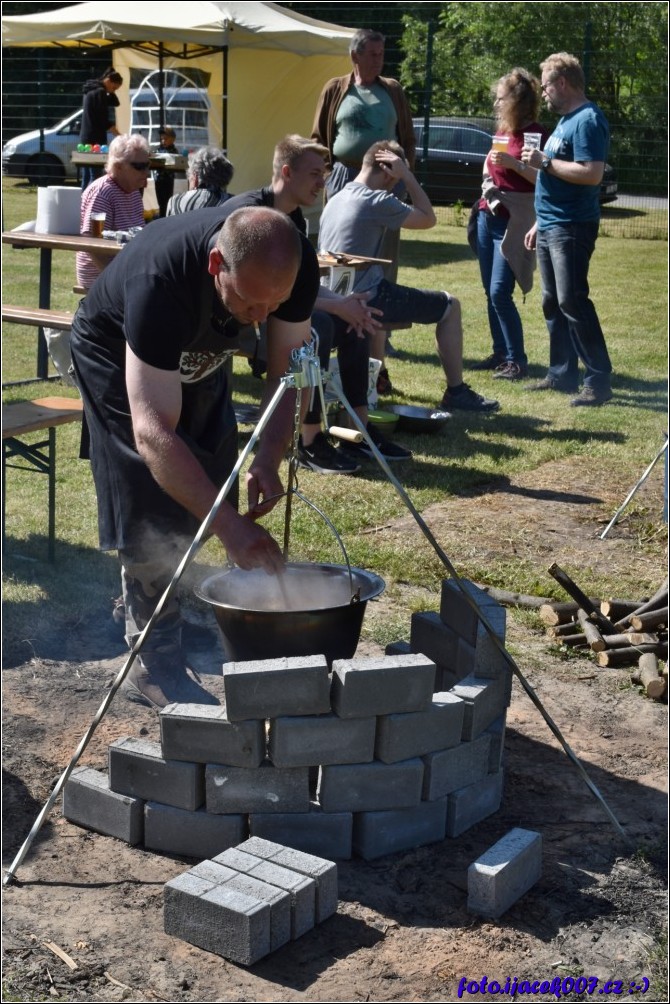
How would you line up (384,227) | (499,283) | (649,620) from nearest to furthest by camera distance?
(649,620) → (384,227) → (499,283)

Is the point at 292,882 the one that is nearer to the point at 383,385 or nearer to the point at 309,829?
the point at 309,829

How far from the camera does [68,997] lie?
8.73ft

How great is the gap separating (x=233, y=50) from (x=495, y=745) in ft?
46.3

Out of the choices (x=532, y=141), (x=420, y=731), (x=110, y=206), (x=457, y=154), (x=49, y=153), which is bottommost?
(x=420, y=731)

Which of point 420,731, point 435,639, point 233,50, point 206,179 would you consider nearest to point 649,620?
point 435,639

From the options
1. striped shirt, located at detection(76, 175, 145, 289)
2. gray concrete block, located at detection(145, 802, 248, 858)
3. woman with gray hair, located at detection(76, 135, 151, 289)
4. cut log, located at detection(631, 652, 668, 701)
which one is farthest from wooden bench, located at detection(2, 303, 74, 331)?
gray concrete block, located at detection(145, 802, 248, 858)

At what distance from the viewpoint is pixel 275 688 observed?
3.13 m

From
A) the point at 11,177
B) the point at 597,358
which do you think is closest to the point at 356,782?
the point at 597,358

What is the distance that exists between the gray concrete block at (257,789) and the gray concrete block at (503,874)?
20.6 inches

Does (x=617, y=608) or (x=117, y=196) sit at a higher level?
(x=117, y=196)

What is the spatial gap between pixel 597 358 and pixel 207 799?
6142 millimetres

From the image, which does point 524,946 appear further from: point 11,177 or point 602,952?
point 11,177

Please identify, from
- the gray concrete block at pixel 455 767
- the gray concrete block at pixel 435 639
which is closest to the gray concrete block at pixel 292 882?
the gray concrete block at pixel 455 767

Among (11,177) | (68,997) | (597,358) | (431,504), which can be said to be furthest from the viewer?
(11,177)
